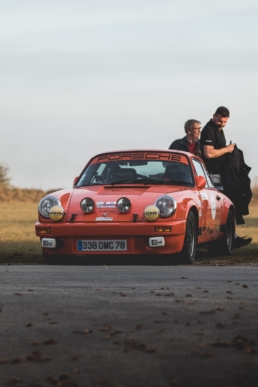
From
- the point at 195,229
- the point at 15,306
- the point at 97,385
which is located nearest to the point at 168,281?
the point at 15,306

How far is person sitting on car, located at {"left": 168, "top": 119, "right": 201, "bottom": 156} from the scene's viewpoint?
1714cm

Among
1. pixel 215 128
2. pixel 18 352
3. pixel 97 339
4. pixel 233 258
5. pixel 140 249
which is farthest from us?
pixel 215 128

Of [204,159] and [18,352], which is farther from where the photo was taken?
[204,159]

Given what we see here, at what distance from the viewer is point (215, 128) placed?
17.3 meters

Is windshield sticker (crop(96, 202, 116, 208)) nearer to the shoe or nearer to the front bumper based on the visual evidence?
the front bumper

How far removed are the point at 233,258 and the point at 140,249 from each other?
2866 mm

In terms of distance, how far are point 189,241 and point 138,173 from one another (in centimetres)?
138

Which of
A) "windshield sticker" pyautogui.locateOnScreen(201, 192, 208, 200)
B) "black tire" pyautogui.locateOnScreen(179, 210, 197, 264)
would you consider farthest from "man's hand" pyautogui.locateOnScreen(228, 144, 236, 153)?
"black tire" pyautogui.locateOnScreen(179, 210, 197, 264)

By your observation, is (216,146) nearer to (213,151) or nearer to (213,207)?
(213,151)

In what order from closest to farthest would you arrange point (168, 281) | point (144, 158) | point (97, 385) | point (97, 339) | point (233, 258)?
1. point (97, 385)
2. point (97, 339)
3. point (168, 281)
4. point (144, 158)
5. point (233, 258)

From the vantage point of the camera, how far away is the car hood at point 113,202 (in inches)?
530

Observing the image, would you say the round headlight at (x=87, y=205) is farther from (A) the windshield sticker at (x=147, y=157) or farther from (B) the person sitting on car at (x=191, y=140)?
(B) the person sitting on car at (x=191, y=140)

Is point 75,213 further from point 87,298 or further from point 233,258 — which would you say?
point 87,298

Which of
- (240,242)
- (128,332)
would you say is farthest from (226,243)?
(128,332)
